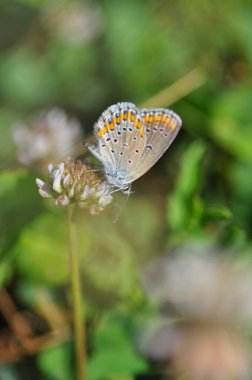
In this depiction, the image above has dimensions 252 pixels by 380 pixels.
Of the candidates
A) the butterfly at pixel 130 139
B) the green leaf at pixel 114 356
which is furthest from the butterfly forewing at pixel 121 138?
the green leaf at pixel 114 356

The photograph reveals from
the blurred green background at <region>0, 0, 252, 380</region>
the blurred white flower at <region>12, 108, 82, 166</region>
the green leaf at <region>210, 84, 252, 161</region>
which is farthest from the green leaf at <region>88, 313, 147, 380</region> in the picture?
the green leaf at <region>210, 84, 252, 161</region>

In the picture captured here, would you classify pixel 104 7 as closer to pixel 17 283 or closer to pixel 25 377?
pixel 17 283

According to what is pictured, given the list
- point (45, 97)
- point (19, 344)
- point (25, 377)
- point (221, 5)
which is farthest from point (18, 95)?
point (25, 377)

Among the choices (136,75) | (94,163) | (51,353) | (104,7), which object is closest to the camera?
(94,163)

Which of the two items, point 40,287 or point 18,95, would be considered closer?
point 40,287

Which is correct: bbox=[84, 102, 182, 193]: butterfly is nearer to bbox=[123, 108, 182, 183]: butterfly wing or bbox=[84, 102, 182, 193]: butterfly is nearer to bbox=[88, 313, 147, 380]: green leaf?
bbox=[123, 108, 182, 183]: butterfly wing
